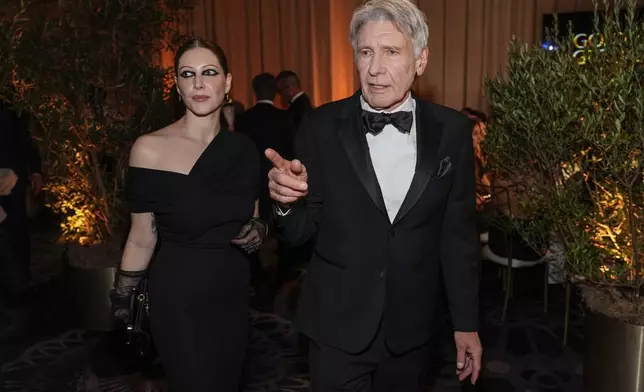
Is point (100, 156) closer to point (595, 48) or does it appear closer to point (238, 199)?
point (238, 199)

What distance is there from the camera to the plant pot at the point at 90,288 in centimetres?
458

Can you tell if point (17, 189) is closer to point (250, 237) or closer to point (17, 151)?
point (17, 151)

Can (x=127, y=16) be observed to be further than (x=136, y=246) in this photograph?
Yes

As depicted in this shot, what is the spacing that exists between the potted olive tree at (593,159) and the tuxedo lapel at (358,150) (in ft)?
4.08

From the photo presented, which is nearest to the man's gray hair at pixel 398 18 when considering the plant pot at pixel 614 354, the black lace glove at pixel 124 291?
the black lace glove at pixel 124 291

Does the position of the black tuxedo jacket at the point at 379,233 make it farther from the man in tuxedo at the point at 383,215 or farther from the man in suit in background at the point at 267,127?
the man in suit in background at the point at 267,127

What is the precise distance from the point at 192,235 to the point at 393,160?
1058mm

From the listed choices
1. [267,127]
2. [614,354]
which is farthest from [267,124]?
[614,354]

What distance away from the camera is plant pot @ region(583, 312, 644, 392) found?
310cm

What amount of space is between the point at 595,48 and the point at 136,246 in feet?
7.18

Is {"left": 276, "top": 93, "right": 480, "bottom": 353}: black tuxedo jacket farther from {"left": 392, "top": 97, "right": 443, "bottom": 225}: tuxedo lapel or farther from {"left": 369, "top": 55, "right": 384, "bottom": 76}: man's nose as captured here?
{"left": 369, "top": 55, "right": 384, "bottom": 76}: man's nose

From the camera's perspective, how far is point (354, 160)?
2.03 metres

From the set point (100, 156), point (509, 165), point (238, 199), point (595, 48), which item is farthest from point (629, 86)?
point (100, 156)

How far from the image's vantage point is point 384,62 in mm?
2006
